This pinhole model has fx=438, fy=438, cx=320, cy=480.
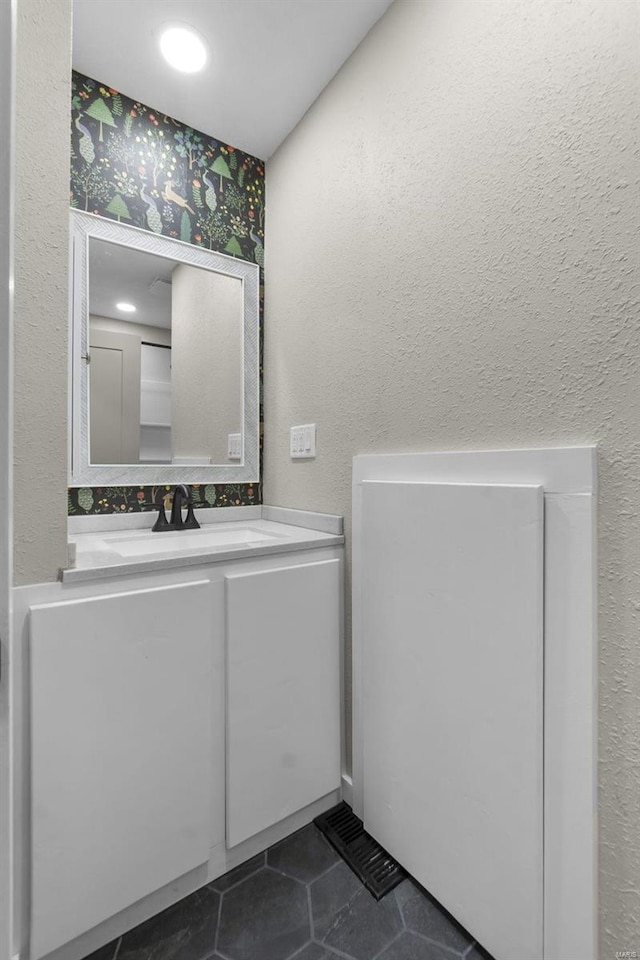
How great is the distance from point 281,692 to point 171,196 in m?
1.78

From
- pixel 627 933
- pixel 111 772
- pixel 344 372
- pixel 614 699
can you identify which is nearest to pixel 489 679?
pixel 614 699

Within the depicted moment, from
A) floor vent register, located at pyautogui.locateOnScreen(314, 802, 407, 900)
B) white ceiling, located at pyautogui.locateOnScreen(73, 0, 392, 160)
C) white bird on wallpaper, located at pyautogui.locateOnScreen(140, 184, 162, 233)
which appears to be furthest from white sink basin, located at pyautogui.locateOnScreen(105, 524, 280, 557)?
white ceiling, located at pyautogui.locateOnScreen(73, 0, 392, 160)

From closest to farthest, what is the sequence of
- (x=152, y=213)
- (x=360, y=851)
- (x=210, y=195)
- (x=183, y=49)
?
(x=360, y=851)
(x=183, y=49)
(x=152, y=213)
(x=210, y=195)

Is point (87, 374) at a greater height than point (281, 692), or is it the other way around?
point (87, 374)

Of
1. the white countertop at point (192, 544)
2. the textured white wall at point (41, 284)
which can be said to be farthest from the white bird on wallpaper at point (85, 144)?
the white countertop at point (192, 544)

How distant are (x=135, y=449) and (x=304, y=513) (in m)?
0.66

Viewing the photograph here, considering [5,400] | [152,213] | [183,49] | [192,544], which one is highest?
[183,49]

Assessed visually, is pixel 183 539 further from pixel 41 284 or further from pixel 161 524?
pixel 41 284

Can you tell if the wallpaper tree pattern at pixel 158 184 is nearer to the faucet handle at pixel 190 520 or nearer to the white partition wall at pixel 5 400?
the faucet handle at pixel 190 520

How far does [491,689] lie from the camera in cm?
98

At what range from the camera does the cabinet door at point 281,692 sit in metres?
1.18

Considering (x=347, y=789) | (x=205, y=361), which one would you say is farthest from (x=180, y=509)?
(x=347, y=789)

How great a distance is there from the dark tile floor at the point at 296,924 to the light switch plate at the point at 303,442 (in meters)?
1.23

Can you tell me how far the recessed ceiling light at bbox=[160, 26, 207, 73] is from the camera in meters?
1.35
